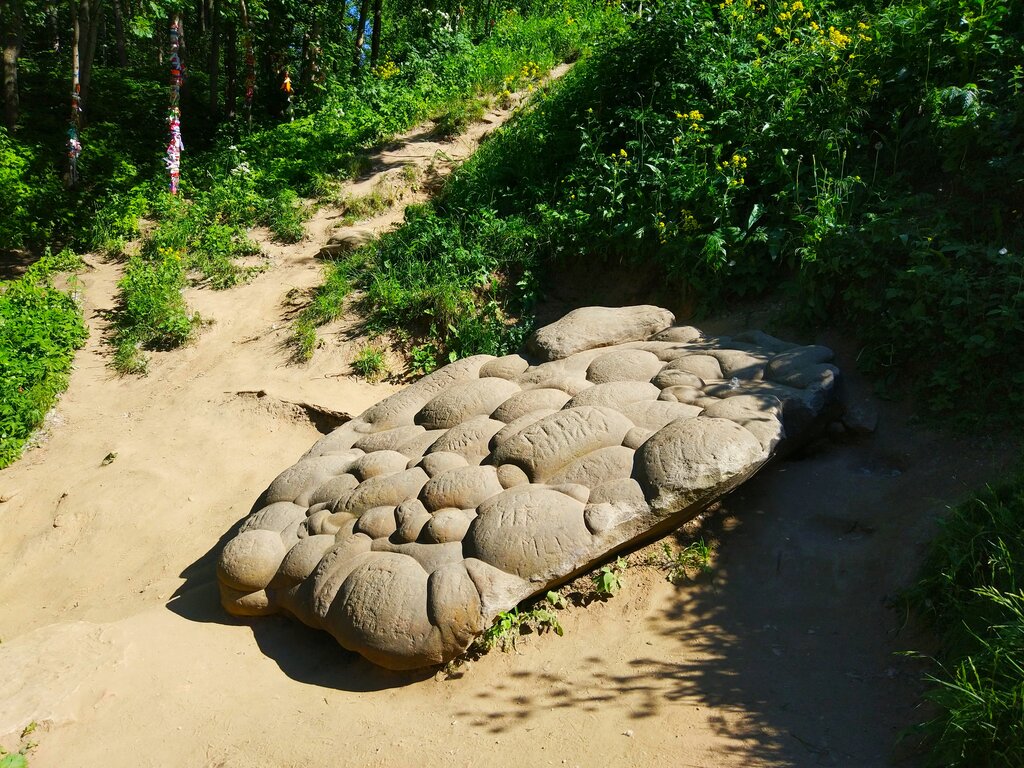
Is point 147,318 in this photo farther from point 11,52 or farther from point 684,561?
point 684,561

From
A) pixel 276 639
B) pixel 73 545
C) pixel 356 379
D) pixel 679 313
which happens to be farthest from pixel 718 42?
pixel 73 545

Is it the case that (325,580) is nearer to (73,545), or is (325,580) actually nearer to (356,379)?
(73,545)

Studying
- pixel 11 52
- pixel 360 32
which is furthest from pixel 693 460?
pixel 360 32

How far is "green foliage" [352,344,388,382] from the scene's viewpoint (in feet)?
26.2

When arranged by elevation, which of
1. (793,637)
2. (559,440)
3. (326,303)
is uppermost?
(559,440)

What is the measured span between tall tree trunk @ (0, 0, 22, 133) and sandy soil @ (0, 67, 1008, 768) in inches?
348

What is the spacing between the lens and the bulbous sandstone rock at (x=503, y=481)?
4086 mm

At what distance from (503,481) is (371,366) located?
149 inches

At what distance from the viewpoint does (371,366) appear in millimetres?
8016

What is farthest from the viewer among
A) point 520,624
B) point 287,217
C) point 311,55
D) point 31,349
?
point 311,55

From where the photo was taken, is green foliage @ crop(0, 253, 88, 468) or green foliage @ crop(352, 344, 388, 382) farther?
green foliage @ crop(352, 344, 388, 382)

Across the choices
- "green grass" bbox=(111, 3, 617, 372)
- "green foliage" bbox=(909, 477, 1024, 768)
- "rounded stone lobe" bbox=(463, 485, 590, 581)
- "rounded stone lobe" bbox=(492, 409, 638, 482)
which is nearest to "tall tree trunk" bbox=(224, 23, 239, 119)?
"green grass" bbox=(111, 3, 617, 372)

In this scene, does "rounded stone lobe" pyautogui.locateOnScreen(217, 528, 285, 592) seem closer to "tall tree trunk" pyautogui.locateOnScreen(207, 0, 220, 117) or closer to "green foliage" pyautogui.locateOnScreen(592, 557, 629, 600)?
"green foliage" pyautogui.locateOnScreen(592, 557, 629, 600)

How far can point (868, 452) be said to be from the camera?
4.92m
